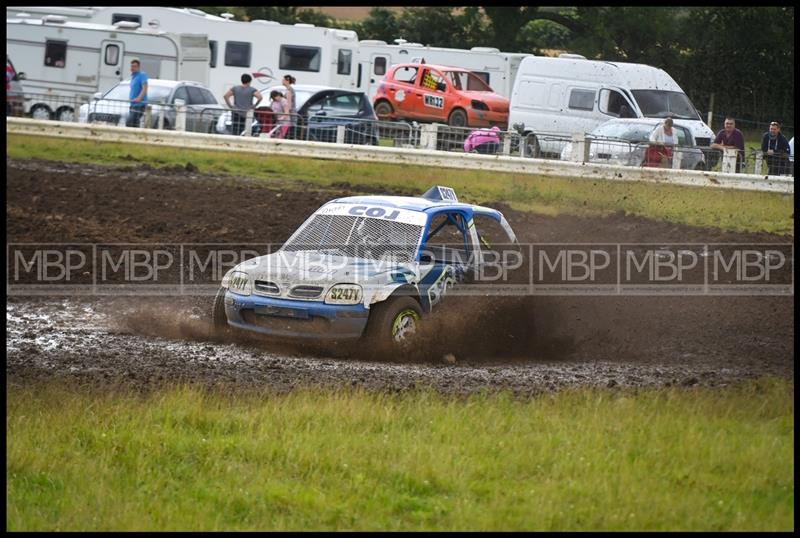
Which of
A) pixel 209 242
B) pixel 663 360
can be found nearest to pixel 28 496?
pixel 663 360

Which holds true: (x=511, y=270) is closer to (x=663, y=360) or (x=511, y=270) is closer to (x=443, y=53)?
(x=663, y=360)

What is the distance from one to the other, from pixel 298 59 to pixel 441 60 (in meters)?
4.43

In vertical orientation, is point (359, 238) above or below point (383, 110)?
below

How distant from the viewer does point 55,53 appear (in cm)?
3412

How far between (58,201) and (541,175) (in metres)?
8.37

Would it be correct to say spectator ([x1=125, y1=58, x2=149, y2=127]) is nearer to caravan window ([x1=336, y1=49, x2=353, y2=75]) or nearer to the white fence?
the white fence

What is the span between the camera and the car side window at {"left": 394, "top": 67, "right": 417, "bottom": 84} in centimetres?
3359

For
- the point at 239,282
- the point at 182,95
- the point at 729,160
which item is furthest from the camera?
the point at 182,95

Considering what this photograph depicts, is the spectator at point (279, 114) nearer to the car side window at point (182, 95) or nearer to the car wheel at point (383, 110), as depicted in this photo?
the car side window at point (182, 95)

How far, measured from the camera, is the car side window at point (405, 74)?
33594mm

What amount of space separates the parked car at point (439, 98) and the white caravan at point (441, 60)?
324cm

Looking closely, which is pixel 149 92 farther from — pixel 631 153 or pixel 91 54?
pixel 631 153

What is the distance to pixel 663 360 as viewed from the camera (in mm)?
11000

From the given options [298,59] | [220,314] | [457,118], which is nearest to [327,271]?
[220,314]
